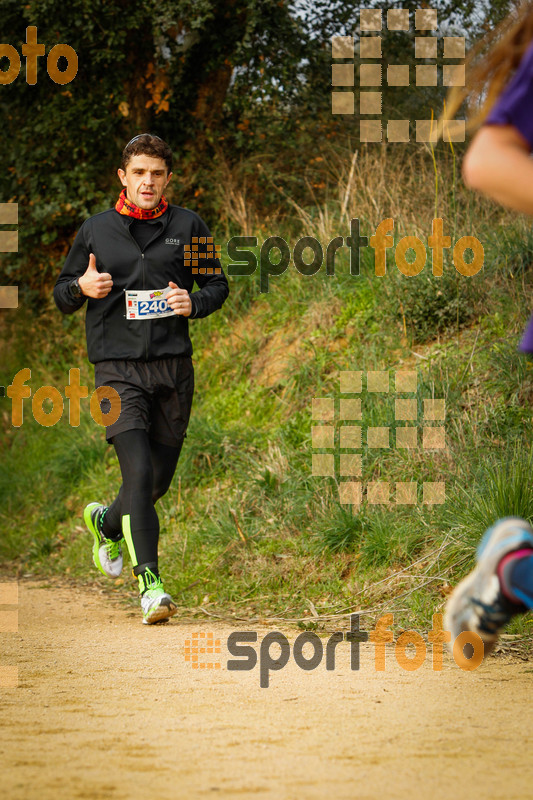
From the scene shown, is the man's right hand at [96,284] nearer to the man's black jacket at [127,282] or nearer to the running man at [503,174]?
the man's black jacket at [127,282]

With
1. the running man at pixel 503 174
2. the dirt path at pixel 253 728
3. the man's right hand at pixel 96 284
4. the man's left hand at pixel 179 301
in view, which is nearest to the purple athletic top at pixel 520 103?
the running man at pixel 503 174

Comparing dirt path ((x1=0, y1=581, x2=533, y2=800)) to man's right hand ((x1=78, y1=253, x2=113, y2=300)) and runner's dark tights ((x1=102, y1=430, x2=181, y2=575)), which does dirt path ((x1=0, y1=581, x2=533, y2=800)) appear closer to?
runner's dark tights ((x1=102, y1=430, x2=181, y2=575))

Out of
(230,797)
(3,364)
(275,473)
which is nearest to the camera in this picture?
(230,797)

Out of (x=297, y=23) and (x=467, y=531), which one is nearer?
(x=467, y=531)

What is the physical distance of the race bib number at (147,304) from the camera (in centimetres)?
514

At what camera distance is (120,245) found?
5223mm

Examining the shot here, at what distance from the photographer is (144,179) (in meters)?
5.19

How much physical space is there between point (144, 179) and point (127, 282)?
22.8 inches

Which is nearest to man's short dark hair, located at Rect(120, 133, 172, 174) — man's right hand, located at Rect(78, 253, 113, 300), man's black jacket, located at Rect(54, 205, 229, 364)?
man's black jacket, located at Rect(54, 205, 229, 364)

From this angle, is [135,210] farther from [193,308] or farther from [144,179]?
[193,308]

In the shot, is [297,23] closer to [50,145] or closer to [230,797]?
[50,145]

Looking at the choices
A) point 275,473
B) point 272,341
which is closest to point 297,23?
point 272,341

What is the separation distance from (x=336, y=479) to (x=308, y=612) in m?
1.20

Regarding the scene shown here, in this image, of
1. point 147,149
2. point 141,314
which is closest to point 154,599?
point 141,314
